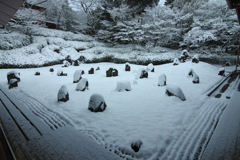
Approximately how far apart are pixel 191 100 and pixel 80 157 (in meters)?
3.28

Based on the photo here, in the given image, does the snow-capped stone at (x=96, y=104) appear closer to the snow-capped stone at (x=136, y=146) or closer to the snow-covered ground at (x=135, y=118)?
the snow-covered ground at (x=135, y=118)

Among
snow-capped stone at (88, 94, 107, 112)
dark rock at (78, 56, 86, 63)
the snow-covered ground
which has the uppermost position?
dark rock at (78, 56, 86, 63)

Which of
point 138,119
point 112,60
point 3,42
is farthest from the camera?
point 112,60

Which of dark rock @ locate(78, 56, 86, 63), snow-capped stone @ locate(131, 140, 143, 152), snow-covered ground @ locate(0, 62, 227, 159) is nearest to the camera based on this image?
snow-capped stone @ locate(131, 140, 143, 152)

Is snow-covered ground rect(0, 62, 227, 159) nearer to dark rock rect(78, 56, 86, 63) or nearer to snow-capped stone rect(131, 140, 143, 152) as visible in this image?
snow-capped stone rect(131, 140, 143, 152)

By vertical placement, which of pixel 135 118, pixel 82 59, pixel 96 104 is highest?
pixel 82 59

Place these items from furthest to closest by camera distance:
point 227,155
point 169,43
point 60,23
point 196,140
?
point 60,23 → point 169,43 → point 196,140 → point 227,155

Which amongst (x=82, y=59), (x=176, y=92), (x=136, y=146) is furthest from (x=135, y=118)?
(x=82, y=59)

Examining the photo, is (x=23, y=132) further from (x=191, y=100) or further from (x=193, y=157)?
(x=191, y=100)

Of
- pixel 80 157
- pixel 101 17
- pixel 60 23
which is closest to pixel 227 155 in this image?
pixel 80 157

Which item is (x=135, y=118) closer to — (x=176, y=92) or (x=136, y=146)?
(x=136, y=146)

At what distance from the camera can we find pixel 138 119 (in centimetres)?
252

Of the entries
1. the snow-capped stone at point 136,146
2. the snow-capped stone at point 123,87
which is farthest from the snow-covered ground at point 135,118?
the snow-capped stone at point 123,87

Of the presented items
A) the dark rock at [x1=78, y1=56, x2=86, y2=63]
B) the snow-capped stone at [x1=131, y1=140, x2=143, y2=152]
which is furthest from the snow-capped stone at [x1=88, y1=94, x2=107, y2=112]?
the dark rock at [x1=78, y1=56, x2=86, y2=63]
